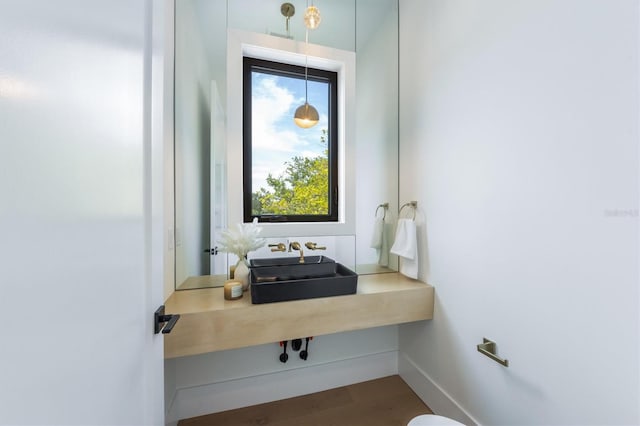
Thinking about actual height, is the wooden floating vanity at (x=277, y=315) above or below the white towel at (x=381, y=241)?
below

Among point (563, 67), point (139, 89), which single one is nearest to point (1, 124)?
point (139, 89)

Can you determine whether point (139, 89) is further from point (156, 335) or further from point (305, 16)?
point (305, 16)

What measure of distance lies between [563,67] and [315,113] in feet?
3.98

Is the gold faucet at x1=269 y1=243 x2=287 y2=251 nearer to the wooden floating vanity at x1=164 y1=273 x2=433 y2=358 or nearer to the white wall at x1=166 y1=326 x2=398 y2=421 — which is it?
the wooden floating vanity at x1=164 y1=273 x2=433 y2=358

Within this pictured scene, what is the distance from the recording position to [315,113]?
5.52 ft

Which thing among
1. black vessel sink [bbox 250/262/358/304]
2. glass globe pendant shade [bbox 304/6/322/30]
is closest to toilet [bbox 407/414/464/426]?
black vessel sink [bbox 250/262/358/304]

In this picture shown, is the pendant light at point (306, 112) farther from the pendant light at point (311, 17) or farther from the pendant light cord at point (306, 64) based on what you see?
the pendant light at point (311, 17)

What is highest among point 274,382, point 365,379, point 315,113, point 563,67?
point 315,113

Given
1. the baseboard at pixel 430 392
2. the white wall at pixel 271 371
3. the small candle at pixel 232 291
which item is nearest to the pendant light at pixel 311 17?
the small candle at pixel 232 291

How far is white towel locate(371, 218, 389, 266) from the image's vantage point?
1.81 meters

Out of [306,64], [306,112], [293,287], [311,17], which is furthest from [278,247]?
[311,17]

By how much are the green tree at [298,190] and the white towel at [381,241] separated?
1.29ft

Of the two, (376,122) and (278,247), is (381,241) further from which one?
(376,122)

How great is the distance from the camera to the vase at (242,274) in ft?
4.62
